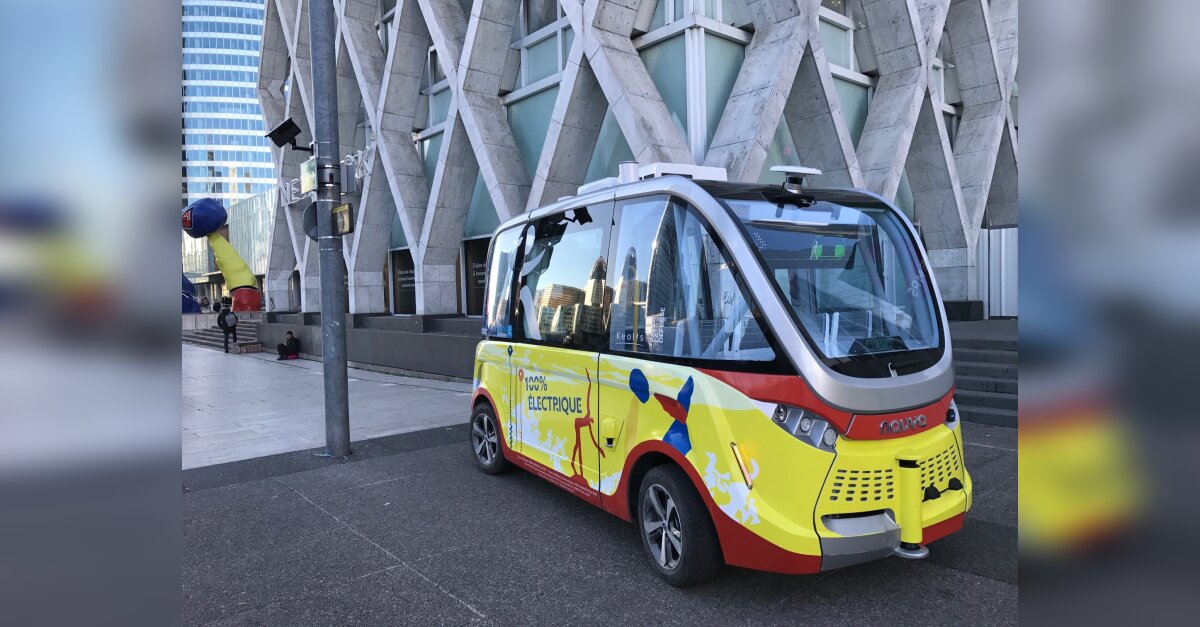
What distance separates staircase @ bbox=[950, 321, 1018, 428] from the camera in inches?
334

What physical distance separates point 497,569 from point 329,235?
521 cm

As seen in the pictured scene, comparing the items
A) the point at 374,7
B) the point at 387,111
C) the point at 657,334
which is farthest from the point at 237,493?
the point at 374,7

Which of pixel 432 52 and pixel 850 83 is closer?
pixel 850 83

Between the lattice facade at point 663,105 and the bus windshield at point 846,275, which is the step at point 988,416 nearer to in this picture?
the lattice facade at point 663,105

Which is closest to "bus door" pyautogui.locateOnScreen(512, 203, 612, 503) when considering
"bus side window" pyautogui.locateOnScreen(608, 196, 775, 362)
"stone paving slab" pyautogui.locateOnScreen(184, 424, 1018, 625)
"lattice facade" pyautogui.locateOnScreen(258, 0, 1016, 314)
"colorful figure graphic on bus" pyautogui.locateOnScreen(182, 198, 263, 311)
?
"bus side window" pyautogui.locateOnScreen(608, 196, 775, 362)

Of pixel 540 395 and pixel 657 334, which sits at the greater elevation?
pixel 657 334

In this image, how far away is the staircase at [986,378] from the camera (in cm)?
848

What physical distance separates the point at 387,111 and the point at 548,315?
13.6 meters

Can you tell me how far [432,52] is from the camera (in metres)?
18.0

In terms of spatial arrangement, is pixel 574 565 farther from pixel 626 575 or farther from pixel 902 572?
pixel 902 572

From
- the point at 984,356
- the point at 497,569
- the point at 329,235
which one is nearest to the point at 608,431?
the point at 497,569

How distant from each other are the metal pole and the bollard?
6250 mm

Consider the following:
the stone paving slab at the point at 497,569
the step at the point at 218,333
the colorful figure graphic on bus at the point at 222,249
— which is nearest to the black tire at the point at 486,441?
the stone paving slab at the point at 497,569

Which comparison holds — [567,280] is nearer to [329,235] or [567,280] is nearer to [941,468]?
[941,468]
